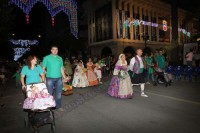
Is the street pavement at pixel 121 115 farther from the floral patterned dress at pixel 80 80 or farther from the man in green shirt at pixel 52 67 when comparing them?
the floral patterned dress at pixel 80 80

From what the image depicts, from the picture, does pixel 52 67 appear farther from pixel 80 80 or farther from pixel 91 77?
pixel 91 77

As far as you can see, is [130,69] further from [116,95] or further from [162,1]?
[162,1]

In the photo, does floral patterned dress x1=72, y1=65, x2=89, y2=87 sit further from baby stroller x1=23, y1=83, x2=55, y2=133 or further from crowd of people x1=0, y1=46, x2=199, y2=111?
baby stroller x1=23, y1=83, x2=55, y2=133

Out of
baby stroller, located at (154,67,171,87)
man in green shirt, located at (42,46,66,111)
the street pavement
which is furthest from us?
baby stroller, located at (154,67,171,87)

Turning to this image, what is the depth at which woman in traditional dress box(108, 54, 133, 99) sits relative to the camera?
9484 mm

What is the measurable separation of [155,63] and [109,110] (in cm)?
633

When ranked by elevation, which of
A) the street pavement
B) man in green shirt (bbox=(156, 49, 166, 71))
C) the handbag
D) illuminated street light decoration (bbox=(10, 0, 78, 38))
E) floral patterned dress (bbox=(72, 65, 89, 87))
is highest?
illuminated street light decoration (bbox=(10, 0, 78, 38))

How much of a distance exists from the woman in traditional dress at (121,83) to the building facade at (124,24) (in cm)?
2393

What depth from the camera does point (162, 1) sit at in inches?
1811

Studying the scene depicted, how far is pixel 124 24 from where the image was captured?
123ft

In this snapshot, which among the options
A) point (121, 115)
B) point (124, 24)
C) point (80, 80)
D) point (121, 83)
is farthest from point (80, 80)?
point (124, 24)

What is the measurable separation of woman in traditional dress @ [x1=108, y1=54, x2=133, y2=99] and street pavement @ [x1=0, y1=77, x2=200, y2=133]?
32 centimetres

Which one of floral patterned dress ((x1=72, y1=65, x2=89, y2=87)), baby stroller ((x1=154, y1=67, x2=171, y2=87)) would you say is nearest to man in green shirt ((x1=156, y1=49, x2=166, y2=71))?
baby stroller ((x1=154, y1=67, x2=171, y2=87))

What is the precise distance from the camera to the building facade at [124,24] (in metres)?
37.2
